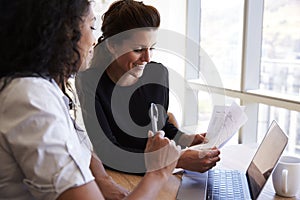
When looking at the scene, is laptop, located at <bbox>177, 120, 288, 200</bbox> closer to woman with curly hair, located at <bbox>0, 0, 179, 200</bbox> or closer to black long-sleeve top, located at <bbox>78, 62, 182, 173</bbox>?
black long-sleeve top, located at <bbox>78, 62, 182, 173</bbox>

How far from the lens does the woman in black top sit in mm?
1271

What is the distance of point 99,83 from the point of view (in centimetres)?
139

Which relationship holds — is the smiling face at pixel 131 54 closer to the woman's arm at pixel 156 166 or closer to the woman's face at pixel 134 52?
the woman's face at pixel 134 52

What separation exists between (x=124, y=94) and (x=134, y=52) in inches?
7.7

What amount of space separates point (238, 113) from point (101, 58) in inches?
23.9

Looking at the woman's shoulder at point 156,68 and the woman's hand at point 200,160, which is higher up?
the woman's shoulder at point 156,68

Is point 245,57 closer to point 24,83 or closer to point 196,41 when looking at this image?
point 196,41

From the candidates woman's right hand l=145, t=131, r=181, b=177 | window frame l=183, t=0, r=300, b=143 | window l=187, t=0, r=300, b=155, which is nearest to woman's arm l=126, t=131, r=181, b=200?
woman's right hand l=145, t=131, r=181, b=177

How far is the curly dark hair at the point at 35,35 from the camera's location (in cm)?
59

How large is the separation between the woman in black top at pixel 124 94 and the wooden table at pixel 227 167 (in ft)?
0.17

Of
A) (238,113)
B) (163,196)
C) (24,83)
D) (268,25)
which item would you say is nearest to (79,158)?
(24,83)

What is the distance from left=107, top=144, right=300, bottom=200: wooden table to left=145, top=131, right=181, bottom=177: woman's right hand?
24 cm

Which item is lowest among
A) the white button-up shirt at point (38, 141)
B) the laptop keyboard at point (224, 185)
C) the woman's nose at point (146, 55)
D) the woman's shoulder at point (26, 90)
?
the laptop keyboard at point (224, 185)

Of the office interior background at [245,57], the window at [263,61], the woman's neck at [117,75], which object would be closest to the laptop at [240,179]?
the woman's neck at [117,75]
